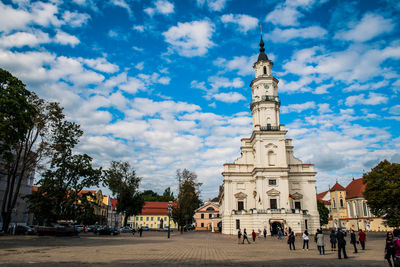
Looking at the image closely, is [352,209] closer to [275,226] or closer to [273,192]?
[273,192]

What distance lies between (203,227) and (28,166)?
3229 inches

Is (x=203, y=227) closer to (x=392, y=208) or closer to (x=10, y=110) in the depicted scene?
(x=392, y=208)

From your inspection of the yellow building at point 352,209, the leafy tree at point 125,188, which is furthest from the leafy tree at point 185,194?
the yellow building at point 352,209

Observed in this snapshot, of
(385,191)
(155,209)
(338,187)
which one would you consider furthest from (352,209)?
(155,209)

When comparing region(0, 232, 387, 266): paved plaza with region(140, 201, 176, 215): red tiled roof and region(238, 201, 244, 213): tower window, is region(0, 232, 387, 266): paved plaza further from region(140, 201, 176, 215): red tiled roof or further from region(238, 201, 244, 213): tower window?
region(140, 201, 176, 215): red tiled roof

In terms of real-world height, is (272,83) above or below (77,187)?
above

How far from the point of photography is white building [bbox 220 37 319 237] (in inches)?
1999

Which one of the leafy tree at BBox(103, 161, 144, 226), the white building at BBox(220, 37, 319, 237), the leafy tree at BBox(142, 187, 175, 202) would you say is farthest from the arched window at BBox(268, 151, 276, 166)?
the leafy tree at BBox(142, 187, 175, 202)

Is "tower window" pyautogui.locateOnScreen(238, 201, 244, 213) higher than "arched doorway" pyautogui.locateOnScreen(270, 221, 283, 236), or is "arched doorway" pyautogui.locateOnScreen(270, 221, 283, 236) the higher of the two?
"tower window" pyautogui.locateOnScreen(238, 201, 244, 213)

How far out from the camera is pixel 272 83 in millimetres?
56594

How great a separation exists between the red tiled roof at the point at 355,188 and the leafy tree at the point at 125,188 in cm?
6127

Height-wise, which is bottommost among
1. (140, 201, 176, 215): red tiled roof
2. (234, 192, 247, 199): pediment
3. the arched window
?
(140, 201, 176, 215): red tiled roof

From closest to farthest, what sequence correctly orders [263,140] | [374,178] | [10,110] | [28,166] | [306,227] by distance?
1. [10,110]
2. [28,166]
3. [374,178]
4. [306,227]
5. [263,140]

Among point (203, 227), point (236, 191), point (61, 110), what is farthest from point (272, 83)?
point (203, 227)
